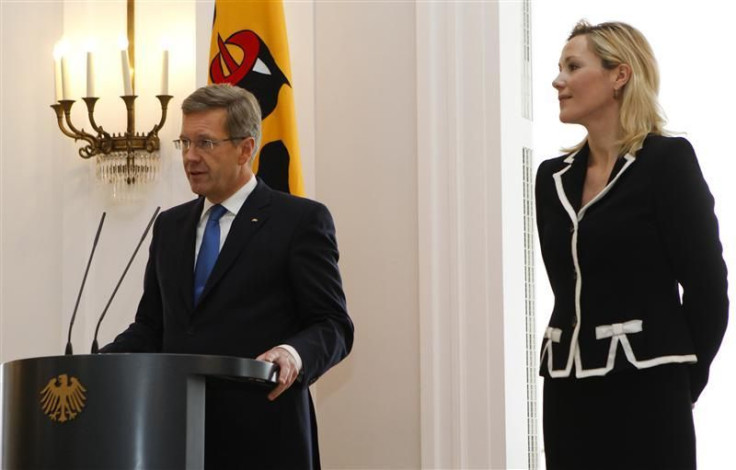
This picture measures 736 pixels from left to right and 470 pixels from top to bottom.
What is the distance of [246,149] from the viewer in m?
3.22

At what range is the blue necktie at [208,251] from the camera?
10.1ft

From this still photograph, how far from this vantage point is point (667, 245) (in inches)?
104

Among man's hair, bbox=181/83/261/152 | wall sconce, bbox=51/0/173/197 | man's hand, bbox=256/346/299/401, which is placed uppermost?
wall sconce, bbox=51/0/173/197

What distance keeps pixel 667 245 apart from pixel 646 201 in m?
0.11

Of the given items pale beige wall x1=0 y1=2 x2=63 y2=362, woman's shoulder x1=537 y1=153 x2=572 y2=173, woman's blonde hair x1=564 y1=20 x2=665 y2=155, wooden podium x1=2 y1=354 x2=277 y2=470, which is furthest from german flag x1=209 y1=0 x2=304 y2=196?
wooden podium x1=2 y1=354 x2=277 y2=470

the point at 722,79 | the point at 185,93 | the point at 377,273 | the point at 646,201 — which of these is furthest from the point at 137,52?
the point at 646,201

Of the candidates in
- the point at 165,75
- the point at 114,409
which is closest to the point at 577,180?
the point at 114,409

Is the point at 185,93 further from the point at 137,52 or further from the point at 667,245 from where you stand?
the point at 667,245

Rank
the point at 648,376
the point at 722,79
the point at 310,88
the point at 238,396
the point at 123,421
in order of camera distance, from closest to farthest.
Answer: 1. the point at 123,421
2. the point at 648,376
3. the point at 238,396
4. the point at 722,79
5. the point at 310,88

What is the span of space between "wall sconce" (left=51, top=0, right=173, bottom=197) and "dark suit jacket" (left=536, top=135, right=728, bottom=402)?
9.31 ft

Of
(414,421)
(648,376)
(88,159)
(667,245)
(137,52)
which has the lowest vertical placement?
(414,421)

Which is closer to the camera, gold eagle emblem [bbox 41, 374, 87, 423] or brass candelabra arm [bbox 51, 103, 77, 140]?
gold eagle emblem [bbox 41, 374, 87, 423]

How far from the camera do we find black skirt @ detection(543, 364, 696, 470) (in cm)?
257

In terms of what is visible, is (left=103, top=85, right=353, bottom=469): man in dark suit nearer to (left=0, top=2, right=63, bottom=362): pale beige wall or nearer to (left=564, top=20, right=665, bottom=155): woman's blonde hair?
(left=564, top=20, right=665, bottom=155): woman's blonde hair
